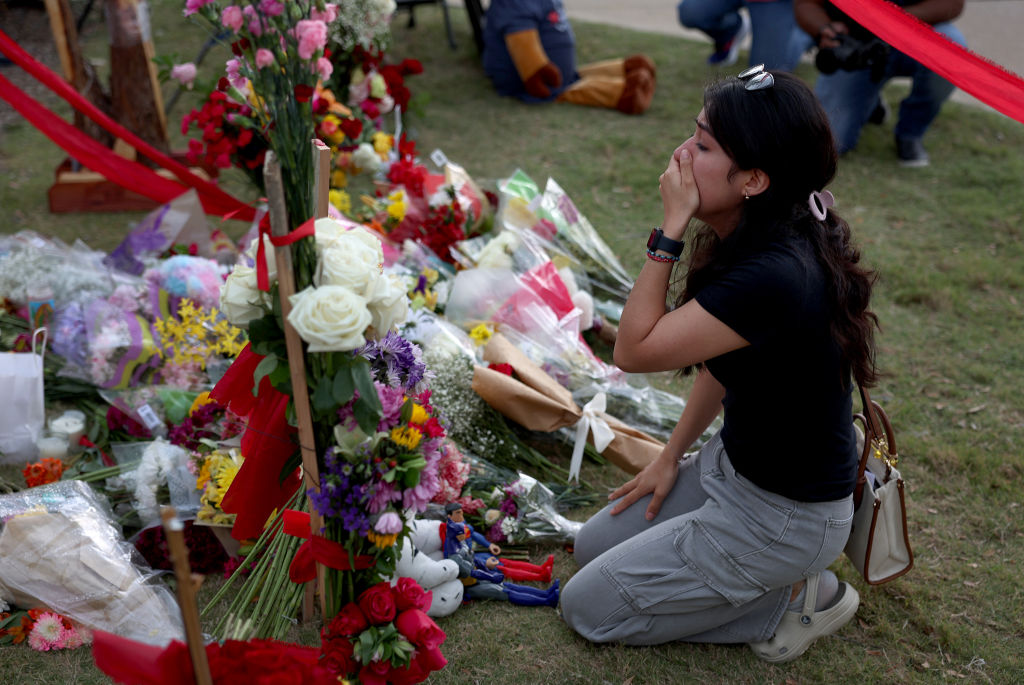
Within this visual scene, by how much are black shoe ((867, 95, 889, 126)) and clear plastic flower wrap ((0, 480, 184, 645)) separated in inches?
235

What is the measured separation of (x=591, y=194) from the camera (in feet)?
17.4

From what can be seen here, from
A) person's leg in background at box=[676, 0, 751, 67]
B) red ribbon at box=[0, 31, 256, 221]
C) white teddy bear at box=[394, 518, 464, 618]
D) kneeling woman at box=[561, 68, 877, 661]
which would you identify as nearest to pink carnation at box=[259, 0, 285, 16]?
kneeling woman at box=[561, 68, 877, 661]

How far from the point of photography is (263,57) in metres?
1.45

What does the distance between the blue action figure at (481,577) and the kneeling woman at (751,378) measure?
0.15 meters

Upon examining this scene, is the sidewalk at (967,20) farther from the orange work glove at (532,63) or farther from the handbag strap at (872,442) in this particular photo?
the handbag strap at (872,442)

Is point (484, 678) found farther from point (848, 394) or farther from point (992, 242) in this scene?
point (992, 242)

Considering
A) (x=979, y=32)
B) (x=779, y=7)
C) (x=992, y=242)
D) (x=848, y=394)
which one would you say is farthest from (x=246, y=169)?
(x=979, y=32)

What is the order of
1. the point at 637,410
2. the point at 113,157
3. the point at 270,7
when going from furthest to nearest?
the point at 113,157, the point at 637,410, the point at 270,7

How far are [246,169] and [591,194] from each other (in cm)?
228

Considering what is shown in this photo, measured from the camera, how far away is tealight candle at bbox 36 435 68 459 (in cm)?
286

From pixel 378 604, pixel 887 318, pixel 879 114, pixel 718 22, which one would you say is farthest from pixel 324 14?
pixel 718 22

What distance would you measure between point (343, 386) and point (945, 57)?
1774 mm

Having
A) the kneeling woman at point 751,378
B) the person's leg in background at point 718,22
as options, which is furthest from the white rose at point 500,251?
the person's leg in background at point 718,22

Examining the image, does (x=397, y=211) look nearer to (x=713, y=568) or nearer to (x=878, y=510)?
(x=713, y=568)
